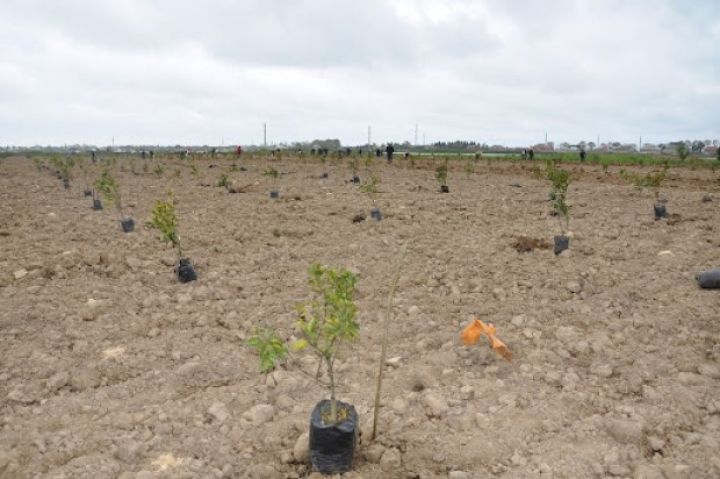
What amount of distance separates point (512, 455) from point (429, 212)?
8.37 m

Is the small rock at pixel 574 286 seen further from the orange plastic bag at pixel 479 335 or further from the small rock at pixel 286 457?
the small rock at pixel 286 457

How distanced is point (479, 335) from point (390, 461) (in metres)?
1.91

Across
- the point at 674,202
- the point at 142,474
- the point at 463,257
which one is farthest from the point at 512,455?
the point at 674,202

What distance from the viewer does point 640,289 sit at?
233 inches

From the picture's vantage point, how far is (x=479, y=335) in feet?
15.8

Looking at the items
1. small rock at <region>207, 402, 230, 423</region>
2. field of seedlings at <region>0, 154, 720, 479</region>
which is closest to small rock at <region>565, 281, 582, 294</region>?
field of seedlings at <region>0, 154, 720, 479</region>

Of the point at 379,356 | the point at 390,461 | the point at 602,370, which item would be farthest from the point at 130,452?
the point at 602,370

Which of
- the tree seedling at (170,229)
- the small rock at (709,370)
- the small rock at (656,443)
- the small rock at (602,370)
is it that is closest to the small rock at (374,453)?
the small rock at (656,443)

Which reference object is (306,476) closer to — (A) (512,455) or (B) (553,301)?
(A) (512,455)

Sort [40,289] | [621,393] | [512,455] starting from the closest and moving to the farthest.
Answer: [512,455]
[621,393]
[40,289]

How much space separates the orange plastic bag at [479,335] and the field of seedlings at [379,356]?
0.22ft

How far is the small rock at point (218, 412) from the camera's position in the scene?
148 inches

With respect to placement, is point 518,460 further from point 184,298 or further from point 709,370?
point 184,298

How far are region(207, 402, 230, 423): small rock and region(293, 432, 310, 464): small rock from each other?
0.71 meters
